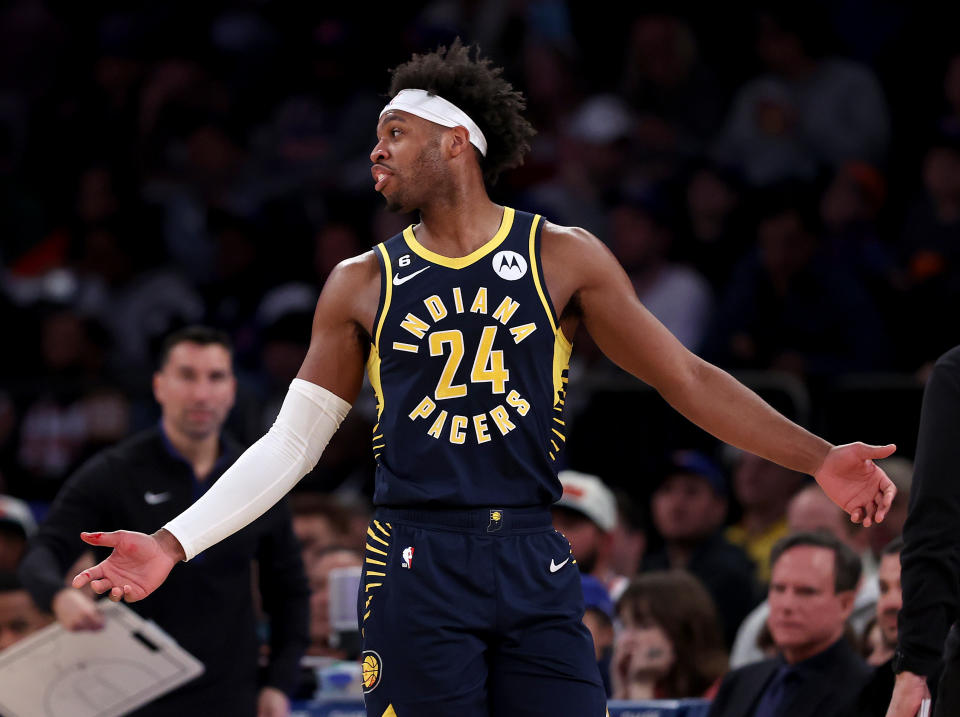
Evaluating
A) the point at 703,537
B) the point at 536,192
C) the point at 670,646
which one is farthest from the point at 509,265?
the point at 536,192

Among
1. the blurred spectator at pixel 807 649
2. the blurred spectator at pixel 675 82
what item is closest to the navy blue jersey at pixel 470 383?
the blurred spectator at pixel 807 649

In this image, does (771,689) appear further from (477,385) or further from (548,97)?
(548,97)

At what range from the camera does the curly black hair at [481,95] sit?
11.7 feet

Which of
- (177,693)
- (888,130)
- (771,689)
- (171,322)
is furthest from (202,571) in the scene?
(888,130)

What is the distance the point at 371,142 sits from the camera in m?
10.7

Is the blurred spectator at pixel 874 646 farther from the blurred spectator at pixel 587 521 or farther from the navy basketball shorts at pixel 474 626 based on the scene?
the navy basketball shorts at pixel 474 626

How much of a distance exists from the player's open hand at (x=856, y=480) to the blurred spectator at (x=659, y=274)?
5.02 m

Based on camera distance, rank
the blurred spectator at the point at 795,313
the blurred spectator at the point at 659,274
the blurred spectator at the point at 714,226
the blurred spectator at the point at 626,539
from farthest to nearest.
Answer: the blurred spectator at the point at 714,226 → the blurred spectator at the point at 659,274 → the blurred spectator at the point at 795,313 → the blurred spectator at the point at 626,539

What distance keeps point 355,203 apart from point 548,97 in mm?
1445

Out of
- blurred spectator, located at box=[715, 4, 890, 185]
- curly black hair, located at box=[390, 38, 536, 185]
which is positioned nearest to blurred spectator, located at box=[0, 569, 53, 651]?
curly black hair, located at box=[390, 38, 536, 185]

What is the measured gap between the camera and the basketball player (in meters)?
3.23

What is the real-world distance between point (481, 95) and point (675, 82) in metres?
6.44

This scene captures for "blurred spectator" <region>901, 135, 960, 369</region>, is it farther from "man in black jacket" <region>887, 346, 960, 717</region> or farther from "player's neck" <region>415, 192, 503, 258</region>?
"player's neck" <region>415, 192, 503, 258</region>

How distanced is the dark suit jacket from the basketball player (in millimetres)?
1571
